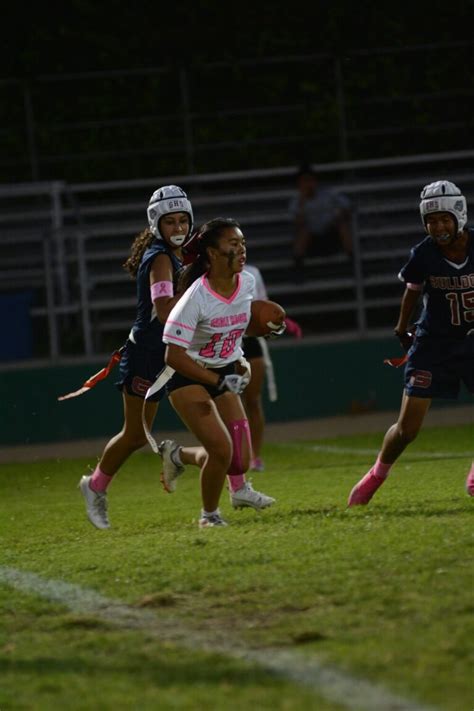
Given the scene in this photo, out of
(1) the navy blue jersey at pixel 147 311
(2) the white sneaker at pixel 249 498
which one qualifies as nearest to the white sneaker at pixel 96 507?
(2) the white sneaker at pixel 249 498

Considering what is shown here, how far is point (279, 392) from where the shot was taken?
17.2 m

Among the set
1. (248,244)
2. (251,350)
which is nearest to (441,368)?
(251,350)

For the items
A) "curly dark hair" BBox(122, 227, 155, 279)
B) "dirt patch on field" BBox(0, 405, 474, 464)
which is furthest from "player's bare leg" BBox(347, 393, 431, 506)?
"dirt patch on field" BBox(0, 405, 474, 464)

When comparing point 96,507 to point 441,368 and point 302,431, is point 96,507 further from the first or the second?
point 302,431

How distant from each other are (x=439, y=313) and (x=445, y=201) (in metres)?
0.72

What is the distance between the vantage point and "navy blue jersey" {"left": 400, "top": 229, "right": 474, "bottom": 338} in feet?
28.2

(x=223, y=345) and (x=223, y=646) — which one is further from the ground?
(x=223, y=345)

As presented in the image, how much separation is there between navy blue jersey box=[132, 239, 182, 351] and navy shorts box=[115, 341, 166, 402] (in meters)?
0.05

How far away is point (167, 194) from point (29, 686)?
463 centimetres

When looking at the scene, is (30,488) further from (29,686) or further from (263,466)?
(29,686)

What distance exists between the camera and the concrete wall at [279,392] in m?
16.6

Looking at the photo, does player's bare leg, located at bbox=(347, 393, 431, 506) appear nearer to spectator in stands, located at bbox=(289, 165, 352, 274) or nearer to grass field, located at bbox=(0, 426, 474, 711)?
grass field, located at bbox=(0, 426, 474, 711)

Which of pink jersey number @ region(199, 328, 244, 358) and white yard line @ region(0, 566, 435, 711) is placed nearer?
white yard line @ region(0, 566, 435, 711)

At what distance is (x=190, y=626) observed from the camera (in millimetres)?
5555
